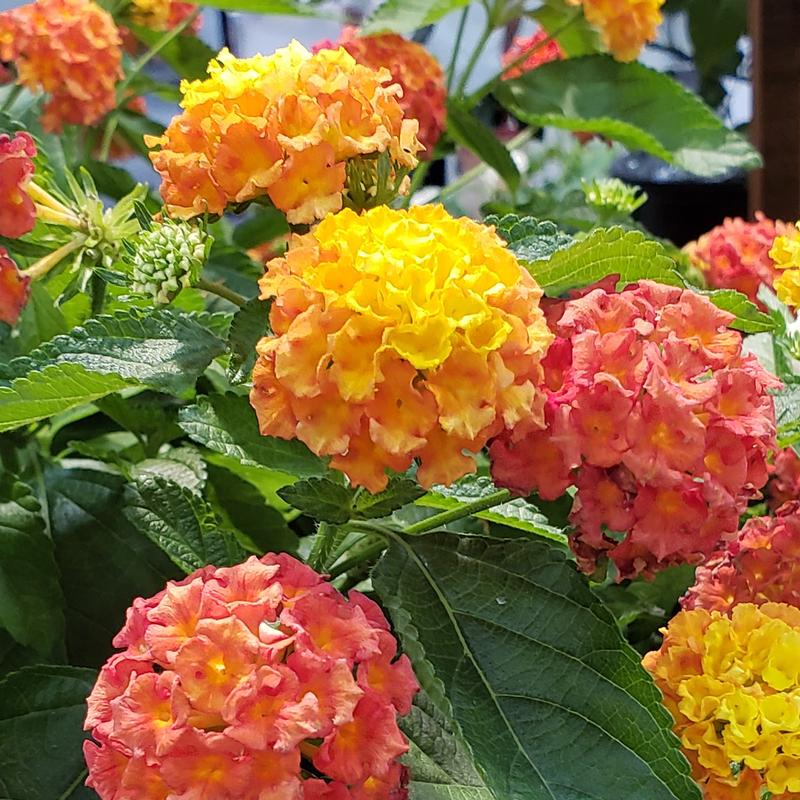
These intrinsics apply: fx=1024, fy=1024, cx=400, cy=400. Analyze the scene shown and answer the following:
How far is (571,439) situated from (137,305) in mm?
236

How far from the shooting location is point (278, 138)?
36 centimetres

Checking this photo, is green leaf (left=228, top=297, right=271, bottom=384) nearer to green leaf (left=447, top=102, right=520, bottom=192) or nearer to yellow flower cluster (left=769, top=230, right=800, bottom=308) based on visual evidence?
yellow flower cluster (left=769, top=230, right=800, bottom=308)

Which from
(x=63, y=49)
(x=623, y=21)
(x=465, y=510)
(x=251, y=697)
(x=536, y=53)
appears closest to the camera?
(x=251, y=697)

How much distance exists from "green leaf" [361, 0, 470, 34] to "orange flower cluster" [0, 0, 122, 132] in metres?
0.19

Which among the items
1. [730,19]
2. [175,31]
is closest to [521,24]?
[730,19]

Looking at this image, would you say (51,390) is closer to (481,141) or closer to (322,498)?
(322,498)

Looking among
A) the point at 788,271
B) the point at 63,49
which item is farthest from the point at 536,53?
the point at 788,271

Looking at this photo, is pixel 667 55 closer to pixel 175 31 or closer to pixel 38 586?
pixel 175 31

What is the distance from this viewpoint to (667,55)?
56.6 inches

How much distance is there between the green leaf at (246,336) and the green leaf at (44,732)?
17 cm

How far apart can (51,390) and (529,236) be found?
199 mm

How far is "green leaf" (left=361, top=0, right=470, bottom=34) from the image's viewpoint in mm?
756

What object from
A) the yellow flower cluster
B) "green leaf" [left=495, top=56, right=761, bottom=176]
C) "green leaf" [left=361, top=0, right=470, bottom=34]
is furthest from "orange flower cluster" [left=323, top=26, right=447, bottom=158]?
the yellow flower cluster

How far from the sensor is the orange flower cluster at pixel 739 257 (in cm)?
74
